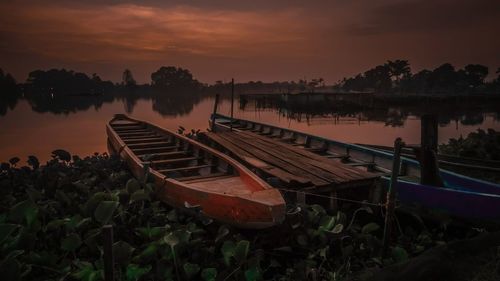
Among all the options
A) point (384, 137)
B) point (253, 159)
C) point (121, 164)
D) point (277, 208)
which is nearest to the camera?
point (277, 208)

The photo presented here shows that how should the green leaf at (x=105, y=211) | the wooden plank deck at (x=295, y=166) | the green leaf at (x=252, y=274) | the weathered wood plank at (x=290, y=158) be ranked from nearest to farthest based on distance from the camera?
the green leaf at (x=252, y=274), the green leaf at (x=105, y=211), the wooden plank deck at (x=295, y=166), the weathered wood plank at (x=290, y=158)

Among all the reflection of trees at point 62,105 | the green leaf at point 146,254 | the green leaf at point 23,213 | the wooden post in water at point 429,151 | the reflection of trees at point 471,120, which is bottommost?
the green leaf at point 146,254

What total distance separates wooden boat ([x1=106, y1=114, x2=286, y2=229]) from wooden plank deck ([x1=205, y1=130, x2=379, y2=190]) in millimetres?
721

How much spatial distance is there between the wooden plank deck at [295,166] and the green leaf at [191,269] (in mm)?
2459

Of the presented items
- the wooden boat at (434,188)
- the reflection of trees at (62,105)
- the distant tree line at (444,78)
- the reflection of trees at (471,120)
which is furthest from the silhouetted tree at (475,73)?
the wooden boat at (434,188)

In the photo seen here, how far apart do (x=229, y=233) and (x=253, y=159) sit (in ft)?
9.49

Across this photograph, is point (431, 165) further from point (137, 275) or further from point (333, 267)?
point (137, 275)

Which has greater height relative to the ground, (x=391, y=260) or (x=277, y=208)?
(x=277, y=208)

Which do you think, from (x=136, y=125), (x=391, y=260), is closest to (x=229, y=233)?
(x=391, y=260)

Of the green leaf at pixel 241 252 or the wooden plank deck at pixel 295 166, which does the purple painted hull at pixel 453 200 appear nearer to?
the wooden plank deck at pixel 295 166

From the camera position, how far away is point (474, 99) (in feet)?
224

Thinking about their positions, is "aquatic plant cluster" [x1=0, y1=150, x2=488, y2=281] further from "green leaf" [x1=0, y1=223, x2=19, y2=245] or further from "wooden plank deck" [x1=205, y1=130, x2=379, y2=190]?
"wooden plank deck" [x1=205, y1=130, x2=379, y2=190]

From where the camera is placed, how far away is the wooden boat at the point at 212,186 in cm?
504

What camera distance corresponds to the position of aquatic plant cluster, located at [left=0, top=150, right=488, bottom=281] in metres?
4.68
